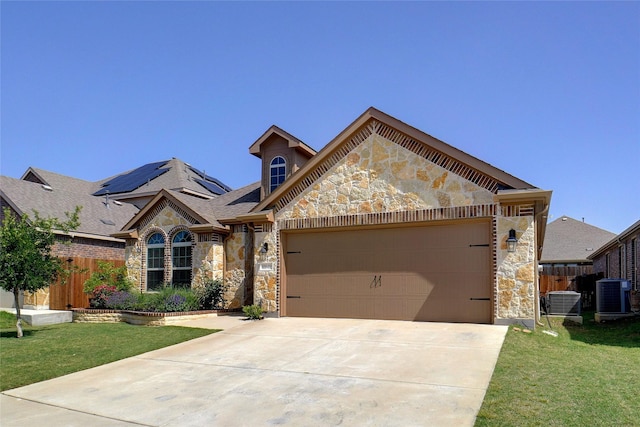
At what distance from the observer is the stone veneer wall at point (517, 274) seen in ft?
37.2

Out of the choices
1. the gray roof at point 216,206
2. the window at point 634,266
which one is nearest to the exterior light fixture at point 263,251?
the gray roof at point 216,206

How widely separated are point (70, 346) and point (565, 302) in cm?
1319

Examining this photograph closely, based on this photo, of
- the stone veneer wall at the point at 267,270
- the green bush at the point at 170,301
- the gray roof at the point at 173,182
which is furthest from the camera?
the gray roof at the point at 173,182

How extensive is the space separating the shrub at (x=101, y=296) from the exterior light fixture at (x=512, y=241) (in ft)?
42.3

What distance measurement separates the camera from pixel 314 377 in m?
7.77

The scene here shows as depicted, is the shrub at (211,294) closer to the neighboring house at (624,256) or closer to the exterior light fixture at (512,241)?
the exterior light fixture at (512,241)

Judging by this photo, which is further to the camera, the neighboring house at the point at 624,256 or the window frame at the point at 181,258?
the window frame at the point at 181,258

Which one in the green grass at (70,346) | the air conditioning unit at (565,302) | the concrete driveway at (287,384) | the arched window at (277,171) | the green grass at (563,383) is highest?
the arched window at (277,171)

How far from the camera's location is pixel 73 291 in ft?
62.5

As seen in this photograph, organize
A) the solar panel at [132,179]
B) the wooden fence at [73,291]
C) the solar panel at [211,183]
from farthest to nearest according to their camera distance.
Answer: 1. the solar panel at [211,183]
2. the solar panel at [132,179]
3. the wooden fence at [73,291]

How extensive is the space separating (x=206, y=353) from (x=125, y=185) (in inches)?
848

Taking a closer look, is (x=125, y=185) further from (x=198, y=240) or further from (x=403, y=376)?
(x=403, y=376)

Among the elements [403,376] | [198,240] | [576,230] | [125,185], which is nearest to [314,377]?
[403,376]

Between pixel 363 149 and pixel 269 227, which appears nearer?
pixel 363 149
